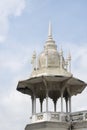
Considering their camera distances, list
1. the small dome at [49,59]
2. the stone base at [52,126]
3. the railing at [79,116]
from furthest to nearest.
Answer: the small dome at [49,59] → the railing at [79,116] → the stone base at [52,126]

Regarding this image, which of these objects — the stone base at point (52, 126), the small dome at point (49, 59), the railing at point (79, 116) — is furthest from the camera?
the small dome at point (49, 59)

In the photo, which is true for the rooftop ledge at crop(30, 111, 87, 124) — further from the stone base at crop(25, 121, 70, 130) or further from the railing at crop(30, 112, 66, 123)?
the stone base at crop(25, 121, 70, 130)

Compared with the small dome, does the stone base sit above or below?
below

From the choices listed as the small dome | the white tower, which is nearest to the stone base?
the white tower

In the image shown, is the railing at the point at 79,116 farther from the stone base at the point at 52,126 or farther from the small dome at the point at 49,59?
the small dome at the point at 49,59

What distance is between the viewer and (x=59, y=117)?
3056cm

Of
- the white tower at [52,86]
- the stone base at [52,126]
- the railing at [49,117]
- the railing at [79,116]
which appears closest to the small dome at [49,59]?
the white tower at [52,86]

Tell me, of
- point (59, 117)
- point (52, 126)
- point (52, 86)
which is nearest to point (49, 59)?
point (52, 86)

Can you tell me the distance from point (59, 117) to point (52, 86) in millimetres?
2225

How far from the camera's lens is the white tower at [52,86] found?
30.3 m

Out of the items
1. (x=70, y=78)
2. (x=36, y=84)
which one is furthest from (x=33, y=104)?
(x=70, y=78)

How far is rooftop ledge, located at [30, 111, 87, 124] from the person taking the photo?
3030 centimetres

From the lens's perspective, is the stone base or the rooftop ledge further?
the rooftop ledge

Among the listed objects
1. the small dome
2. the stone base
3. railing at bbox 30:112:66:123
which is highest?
the small dome
